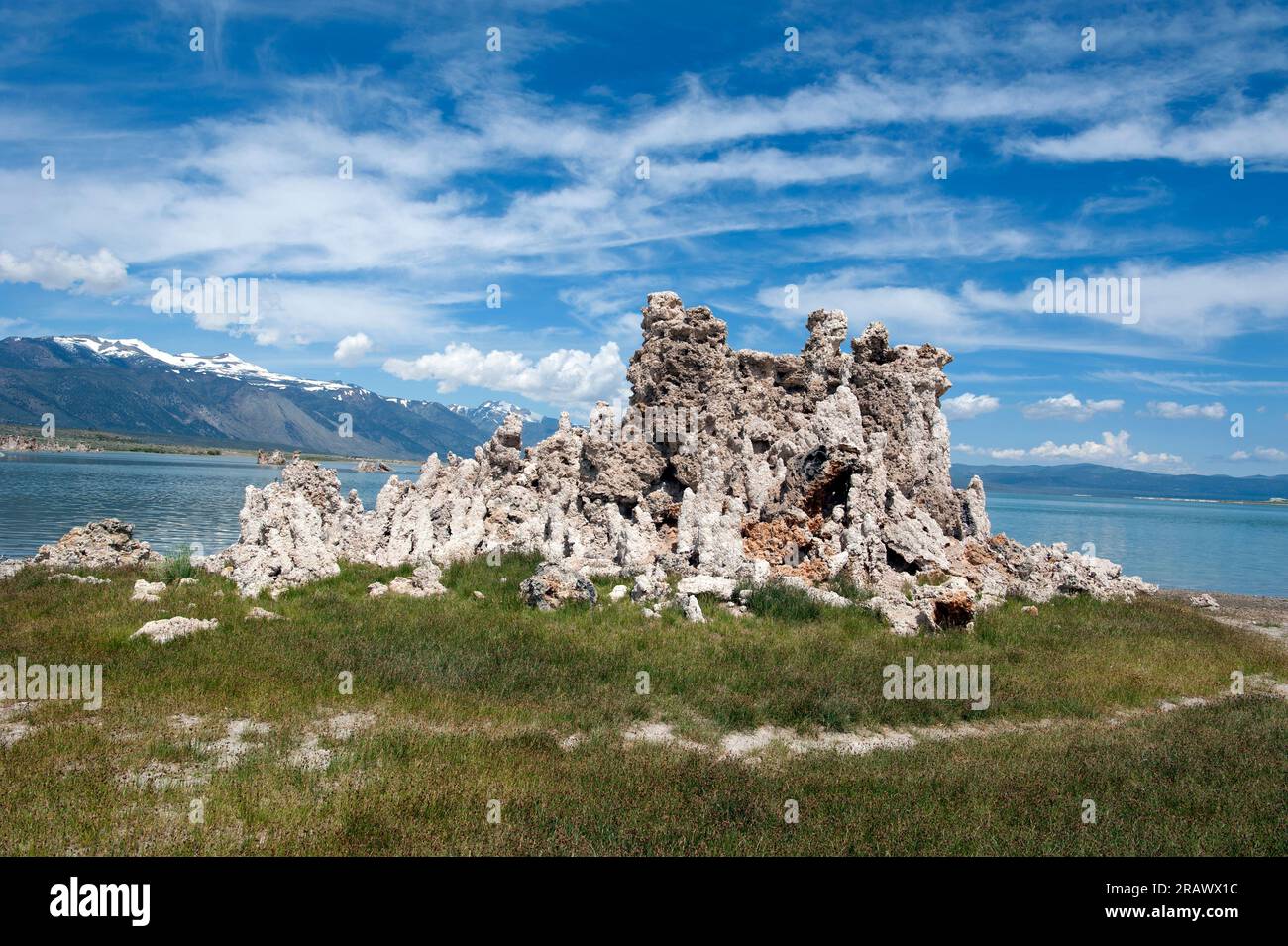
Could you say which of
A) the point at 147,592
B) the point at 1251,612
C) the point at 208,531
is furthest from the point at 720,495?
Answer: the point at 208,531

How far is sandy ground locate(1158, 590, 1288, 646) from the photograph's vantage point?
2656 centimetres

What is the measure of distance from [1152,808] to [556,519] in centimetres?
1978

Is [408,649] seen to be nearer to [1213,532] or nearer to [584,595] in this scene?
[584,595]

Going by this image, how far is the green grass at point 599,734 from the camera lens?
781 centimetres

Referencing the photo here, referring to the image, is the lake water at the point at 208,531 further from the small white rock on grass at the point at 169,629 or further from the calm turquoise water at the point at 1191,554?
the small white rock on grass at the point at 169,629

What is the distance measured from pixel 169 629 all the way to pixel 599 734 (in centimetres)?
938

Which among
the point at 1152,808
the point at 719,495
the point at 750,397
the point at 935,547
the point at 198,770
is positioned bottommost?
the point at 1152,808

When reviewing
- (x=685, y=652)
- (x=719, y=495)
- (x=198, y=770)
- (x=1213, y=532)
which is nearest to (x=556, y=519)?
(x=719, y=495)

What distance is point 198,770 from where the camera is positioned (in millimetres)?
9102

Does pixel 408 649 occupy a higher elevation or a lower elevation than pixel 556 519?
lower

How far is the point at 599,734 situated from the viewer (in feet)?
37.1

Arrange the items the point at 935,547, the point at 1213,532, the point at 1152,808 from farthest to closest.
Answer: the point at 1213,532 → the point at 935,547 → the point at 1152,808

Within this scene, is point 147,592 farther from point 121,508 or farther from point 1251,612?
point 121,508
